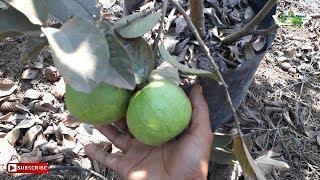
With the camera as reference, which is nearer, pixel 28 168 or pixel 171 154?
pixel 171 154

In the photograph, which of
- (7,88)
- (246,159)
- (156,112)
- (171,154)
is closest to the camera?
(156,112)

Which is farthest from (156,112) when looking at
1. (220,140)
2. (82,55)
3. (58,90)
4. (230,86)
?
(58,90)

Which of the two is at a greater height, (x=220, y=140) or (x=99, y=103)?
(x=99, y=103)

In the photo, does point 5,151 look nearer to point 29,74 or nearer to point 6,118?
point 6,118

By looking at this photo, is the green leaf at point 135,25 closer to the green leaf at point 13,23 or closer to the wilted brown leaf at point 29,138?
the green leaf at point 13,23

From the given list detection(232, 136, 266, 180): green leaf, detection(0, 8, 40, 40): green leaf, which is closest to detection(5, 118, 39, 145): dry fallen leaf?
detection(0, 8, 40, 40): green leaf

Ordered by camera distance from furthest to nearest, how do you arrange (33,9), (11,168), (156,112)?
(11,168), (156,112), (33,9)

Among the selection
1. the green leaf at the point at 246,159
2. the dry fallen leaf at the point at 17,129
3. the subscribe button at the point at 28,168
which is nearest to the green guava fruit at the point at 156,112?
the green leaf at the point at 246,159

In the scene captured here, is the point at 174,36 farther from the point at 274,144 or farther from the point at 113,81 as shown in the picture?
the point at 113,81
